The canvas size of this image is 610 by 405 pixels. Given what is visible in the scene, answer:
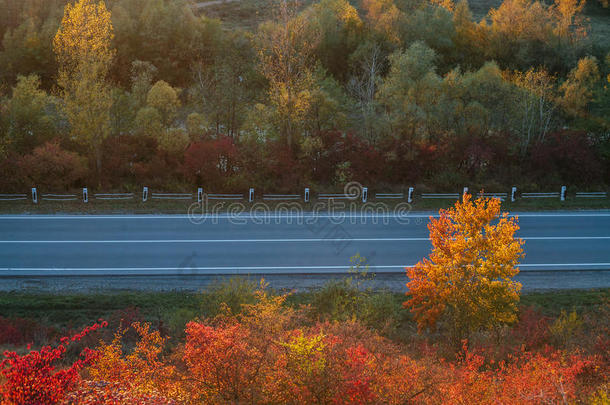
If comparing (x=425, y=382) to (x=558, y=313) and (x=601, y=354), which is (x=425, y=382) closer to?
(x=601, y=354)

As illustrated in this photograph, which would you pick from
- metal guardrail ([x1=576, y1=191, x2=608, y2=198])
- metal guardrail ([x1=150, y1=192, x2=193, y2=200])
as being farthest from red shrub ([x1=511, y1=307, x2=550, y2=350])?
metal guardrail ([x1=150, y1=192, x2=193, y2=200])

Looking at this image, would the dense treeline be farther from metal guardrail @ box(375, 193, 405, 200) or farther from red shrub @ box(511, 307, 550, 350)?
red shrub @ box(511, 307, 550, 350)

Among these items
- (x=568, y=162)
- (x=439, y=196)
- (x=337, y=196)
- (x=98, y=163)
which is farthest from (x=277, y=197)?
(x=568, y=162)

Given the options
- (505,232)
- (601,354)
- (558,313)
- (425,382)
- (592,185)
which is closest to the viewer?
(425,382)

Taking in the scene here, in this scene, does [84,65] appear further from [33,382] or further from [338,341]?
[338,341]

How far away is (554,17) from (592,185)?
62.9 ft

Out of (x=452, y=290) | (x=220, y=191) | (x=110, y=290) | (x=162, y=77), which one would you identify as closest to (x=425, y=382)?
(x=452, y=290)

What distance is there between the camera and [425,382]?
9.54m

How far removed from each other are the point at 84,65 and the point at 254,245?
12.5m

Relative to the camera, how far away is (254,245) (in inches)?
831

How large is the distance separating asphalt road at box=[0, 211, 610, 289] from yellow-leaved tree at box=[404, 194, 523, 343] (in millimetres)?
5136

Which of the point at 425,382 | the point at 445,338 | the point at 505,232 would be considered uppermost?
the point at 505,232

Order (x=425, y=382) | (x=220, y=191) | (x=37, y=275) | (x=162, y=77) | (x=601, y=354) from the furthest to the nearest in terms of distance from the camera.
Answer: (x=162, y=77) → (x=220, y=191) → (x=37, y=275) → (x=601, y=354) → (x=425, y=382)

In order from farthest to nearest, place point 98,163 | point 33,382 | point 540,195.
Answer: point 540,195, point 98,163, point 33,382
